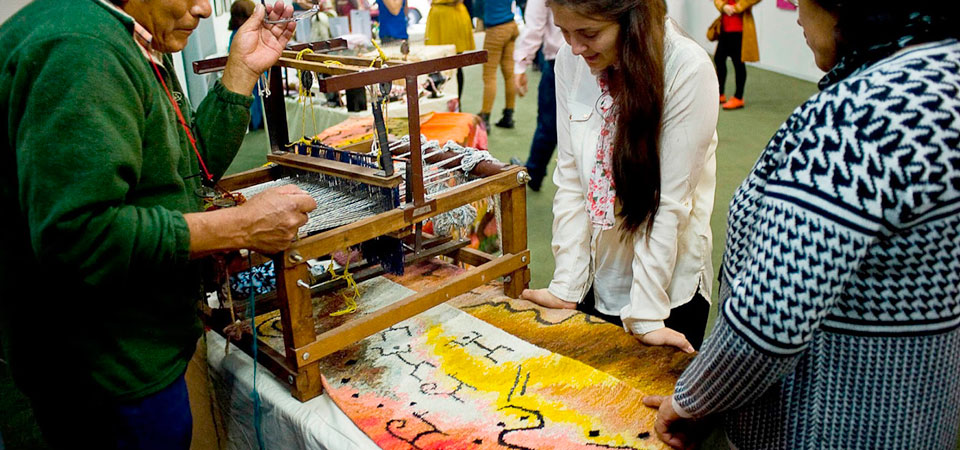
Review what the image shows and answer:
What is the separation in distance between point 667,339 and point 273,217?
78 cm

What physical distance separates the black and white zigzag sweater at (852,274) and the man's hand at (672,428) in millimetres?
120

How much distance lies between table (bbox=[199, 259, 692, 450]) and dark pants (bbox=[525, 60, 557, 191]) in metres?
2.38

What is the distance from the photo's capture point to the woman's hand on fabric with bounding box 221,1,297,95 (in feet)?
4.40

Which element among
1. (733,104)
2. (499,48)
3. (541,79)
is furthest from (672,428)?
(733,104)

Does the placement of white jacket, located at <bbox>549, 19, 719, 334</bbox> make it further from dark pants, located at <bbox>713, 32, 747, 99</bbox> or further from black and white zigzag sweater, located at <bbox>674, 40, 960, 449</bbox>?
dark pants, located at <bbox>713, 32, 747, 99</bbox>

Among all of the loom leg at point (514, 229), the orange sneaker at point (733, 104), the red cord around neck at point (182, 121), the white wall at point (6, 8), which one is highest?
the white wall at point (6, 8)

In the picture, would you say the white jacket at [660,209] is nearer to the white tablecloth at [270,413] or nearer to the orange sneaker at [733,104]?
the white tablecloth at [270,413]

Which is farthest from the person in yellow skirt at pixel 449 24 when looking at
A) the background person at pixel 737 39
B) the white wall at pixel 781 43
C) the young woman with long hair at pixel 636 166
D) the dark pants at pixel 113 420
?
the dark pants at pixel 113 420

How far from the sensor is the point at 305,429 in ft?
4.18

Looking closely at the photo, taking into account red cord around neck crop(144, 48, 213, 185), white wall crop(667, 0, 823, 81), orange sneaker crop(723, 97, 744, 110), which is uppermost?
red cord around neck crop(144, 48, 213, 185)

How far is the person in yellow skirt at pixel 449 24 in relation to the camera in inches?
225

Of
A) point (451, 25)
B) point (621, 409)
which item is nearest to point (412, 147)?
point (621, 409)

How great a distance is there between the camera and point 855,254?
73 cm

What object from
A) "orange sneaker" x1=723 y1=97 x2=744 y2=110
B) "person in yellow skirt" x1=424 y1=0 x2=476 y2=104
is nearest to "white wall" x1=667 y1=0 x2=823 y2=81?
"orange sneaker" x1=723 y1=97 x2=744 y2=110
